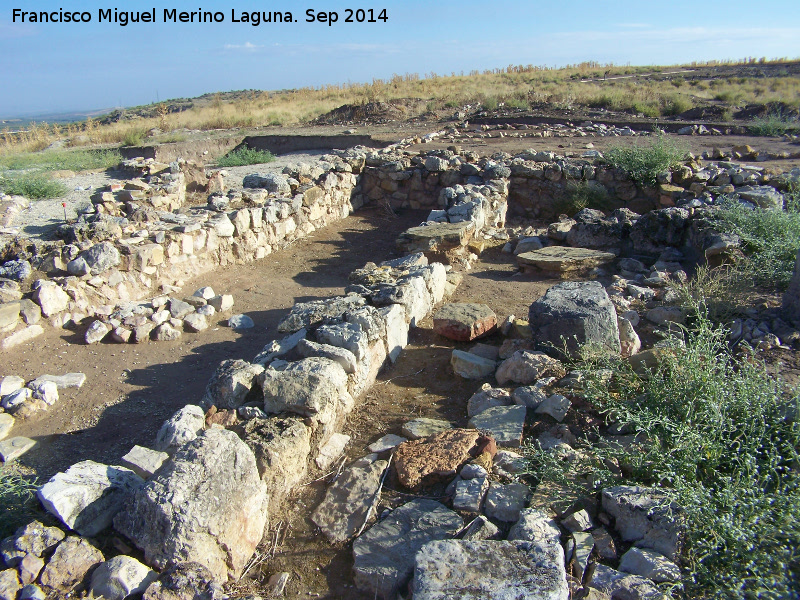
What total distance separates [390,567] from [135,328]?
389 centimetres

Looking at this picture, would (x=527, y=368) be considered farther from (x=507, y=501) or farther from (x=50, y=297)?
(x=50, y=297)

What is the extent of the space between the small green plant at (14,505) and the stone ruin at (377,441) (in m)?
0.20

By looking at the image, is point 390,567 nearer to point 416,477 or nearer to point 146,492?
point 416,477

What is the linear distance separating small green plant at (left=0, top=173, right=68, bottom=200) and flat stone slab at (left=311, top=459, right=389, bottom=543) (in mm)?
8678

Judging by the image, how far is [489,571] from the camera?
217 centimetres

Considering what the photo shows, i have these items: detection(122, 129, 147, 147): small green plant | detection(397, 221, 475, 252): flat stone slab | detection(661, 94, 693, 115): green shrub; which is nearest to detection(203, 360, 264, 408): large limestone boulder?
detection(397, 221, 475, 252): flat stone slab

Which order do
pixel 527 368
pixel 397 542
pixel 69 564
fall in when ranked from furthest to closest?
pixel 527 368
pixel 397 542
pixel 69 564

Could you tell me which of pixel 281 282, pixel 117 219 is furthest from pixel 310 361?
pixel 117 219

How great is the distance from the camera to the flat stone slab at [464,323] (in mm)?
4691

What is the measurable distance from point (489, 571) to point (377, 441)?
1.33 meters

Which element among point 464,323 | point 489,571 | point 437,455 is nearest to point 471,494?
point 437,455

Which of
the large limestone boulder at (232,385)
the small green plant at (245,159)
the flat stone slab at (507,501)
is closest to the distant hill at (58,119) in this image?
the small green plant at (245,159)

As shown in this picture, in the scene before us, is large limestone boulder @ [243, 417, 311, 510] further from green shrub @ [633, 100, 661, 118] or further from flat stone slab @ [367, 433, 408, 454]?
green shrub @ [633, 100, 661, 118]

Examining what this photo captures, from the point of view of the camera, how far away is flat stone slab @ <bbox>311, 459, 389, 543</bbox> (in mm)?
2768
